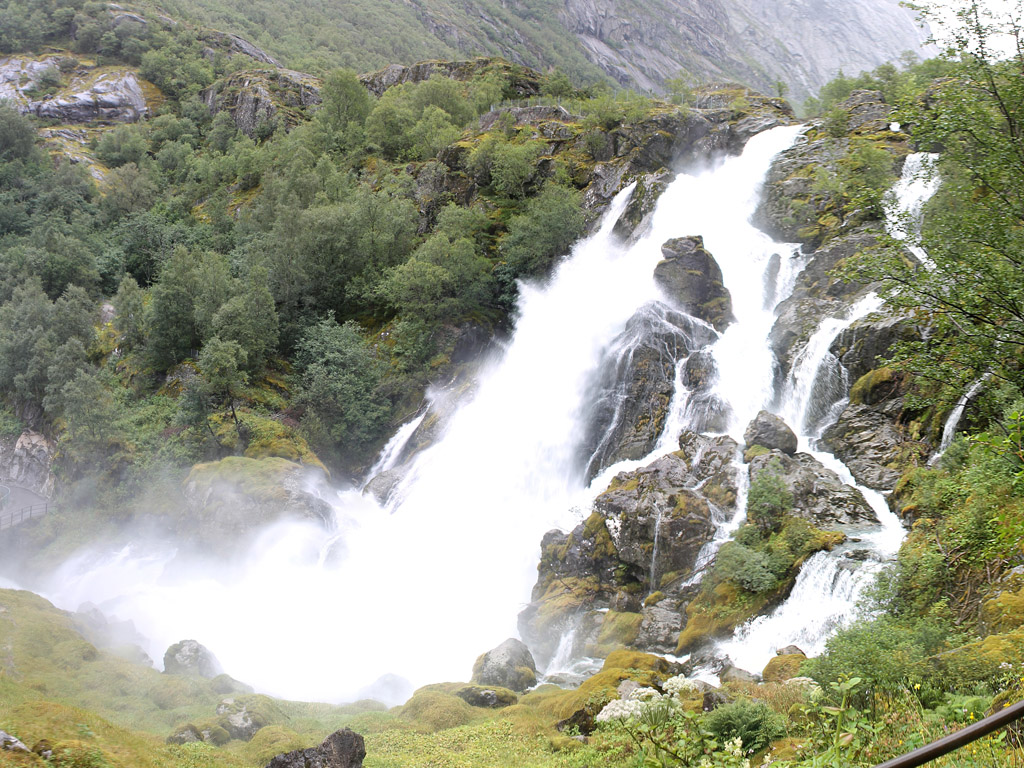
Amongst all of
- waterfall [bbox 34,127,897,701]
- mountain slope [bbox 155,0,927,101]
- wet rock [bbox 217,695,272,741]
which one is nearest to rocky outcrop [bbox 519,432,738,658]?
waterfall [bbox 34,127,897,701]

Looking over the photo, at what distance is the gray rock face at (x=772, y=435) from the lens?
21.1m

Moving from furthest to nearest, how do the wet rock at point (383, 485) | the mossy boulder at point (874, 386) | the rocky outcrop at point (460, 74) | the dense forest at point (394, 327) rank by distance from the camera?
1. the rocky outcrop at point (460, 74)
2. the wet rock at point (383, 485)
3. the mossy boulder at point (874, 386)
4. the dense forest at point (394, 327)

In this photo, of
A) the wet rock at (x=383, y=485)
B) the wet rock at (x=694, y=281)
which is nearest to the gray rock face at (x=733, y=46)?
the wet rock at (x=694, y=281)

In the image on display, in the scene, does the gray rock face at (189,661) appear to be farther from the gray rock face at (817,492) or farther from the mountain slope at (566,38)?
the mountain slope at (566,38)

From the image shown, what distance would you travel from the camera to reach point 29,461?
39.0 m

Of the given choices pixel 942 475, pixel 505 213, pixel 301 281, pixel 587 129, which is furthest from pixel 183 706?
pixel 587 129

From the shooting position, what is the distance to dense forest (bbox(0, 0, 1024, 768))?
29.5ft

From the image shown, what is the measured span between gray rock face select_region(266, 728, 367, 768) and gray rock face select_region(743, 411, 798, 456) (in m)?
16.4

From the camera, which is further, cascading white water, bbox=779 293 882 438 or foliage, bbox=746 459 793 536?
cascading white water, bbox=779 293 882 438

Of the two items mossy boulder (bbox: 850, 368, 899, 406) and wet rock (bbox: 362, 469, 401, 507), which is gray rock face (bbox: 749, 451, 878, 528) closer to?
mossy boulder (bbox: 850, 368, 899, 406)

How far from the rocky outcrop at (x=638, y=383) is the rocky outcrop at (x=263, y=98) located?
65.0m

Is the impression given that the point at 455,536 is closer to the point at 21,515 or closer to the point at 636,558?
the point at 636,558

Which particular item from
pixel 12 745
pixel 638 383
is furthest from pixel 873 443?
pixel 12 745

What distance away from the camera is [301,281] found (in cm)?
4291
